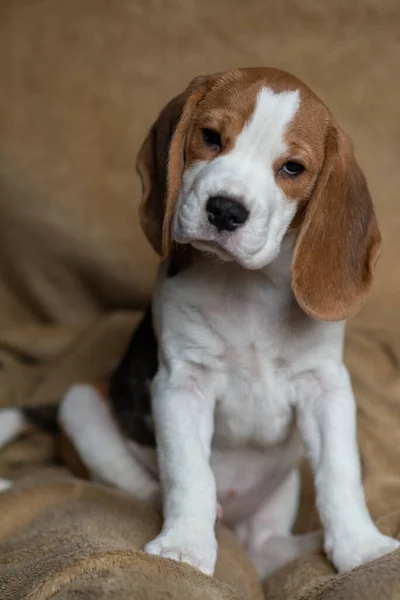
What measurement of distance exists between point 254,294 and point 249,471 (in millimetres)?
588

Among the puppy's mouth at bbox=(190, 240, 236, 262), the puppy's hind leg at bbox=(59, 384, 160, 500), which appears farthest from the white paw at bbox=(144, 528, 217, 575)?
the puppy's mouth at bbox=(190, 240, 236, 262)

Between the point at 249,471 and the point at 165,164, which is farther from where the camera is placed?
the point at 249,471

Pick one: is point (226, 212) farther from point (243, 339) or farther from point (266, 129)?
point (243, 339)

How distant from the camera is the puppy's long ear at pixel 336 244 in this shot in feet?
7.83

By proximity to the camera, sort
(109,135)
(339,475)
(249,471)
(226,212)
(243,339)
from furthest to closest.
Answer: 1. (109,135)
2. (249,471)
3. (243,339)
4. (339,475)
5. (226,212)

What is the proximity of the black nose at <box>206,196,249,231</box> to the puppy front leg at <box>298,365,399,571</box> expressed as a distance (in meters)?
0.61

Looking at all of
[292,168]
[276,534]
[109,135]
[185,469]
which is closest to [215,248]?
[292,168]

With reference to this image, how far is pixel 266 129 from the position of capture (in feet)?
7.51

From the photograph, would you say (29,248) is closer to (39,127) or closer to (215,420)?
(39,127)

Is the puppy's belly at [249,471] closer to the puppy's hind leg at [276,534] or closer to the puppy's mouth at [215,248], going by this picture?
the puppy's hind leg at [276,534]

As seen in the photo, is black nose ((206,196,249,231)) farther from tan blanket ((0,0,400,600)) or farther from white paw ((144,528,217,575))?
tan blanket ((0,0,400,600))

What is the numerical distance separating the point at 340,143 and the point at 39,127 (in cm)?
193

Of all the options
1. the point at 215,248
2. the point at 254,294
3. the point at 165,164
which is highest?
the point at 165,164

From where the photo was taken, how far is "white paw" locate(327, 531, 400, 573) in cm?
228
